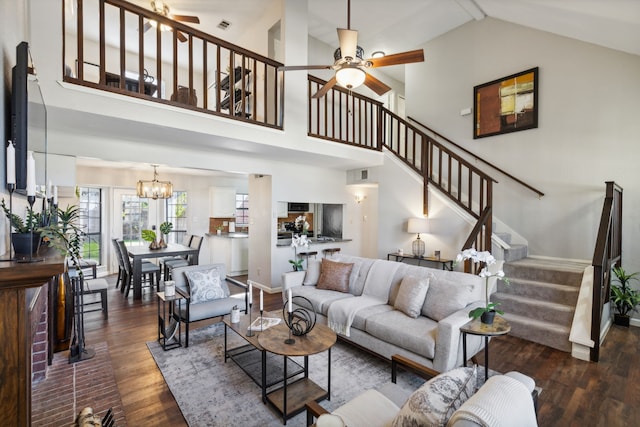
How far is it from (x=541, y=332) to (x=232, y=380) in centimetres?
337

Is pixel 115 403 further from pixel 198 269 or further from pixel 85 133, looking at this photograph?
pixel 85 133

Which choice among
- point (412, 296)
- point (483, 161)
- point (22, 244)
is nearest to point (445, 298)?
point (412, 296)

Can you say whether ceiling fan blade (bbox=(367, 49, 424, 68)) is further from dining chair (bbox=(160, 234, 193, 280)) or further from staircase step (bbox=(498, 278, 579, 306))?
dining chair (bbox=(160, 234, 193, 280))

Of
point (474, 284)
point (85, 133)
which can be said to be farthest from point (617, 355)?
point (85, 133)

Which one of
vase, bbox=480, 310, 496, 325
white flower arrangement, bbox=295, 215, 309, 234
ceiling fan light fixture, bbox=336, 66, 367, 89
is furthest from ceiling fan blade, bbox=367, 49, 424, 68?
white flower arrangement, bbox=295, 215, 309, 234

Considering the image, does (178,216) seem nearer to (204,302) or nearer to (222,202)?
(222,202)

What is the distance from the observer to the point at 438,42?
249 inches

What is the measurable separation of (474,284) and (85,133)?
4806 millimetres

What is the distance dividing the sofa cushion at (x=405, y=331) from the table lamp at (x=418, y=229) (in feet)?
7.20

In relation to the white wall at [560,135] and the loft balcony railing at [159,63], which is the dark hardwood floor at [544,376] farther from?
the loft balcony railing at [159,63]

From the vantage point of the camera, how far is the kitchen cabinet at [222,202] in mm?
7492

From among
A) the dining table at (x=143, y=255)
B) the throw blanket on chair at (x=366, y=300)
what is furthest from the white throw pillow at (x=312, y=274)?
the dining table at (x=143, y=255)

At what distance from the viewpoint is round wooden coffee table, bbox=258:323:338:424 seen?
222 cm

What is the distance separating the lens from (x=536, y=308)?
144 inches
